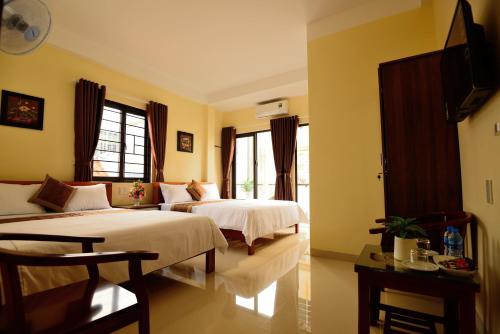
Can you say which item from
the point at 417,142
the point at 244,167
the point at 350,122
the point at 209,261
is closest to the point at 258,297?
the point at 209,261

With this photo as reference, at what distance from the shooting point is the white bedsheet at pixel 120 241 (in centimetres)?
138

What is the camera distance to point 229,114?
6.69 metres

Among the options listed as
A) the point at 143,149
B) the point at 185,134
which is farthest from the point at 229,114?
the point at 143,149

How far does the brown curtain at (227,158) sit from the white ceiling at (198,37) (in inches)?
58.3

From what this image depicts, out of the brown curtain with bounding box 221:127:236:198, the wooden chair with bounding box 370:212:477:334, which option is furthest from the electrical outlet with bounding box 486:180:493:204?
the brown curtain with bounding box 221:127:236:198

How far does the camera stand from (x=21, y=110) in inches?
123

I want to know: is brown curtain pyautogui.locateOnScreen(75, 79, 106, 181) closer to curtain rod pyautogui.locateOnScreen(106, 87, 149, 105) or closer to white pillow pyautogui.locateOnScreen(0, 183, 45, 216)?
curtain rod pyautogui.locateOnScreen(106, 87, 149, 105)

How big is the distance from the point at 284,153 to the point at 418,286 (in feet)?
14.5

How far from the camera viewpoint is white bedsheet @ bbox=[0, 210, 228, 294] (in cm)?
138

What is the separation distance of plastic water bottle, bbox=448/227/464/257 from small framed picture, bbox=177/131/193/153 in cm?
486

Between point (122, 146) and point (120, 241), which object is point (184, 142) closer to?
point (122, 146)

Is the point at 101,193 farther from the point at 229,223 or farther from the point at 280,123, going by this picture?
the point at 280,123

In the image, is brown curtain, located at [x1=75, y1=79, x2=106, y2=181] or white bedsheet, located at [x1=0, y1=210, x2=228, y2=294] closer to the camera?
white bedsheet, located at [x1=0, y1=210, x2=228, y2=294]

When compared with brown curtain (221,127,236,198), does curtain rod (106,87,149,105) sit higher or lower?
higher
